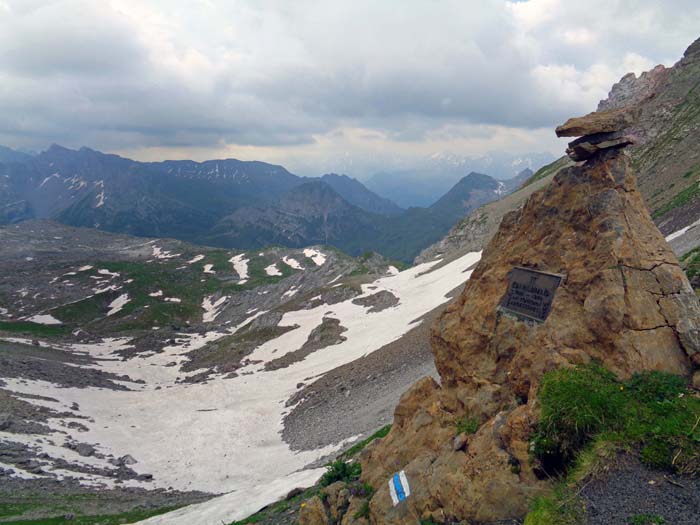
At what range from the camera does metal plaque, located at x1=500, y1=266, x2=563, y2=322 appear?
12.8 m

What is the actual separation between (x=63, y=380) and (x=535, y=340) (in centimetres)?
5616

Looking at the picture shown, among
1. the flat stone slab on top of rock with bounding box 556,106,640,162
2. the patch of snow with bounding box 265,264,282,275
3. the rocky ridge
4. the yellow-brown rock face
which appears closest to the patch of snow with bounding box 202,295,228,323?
the patch of snow with bounding box 265,264,282,275

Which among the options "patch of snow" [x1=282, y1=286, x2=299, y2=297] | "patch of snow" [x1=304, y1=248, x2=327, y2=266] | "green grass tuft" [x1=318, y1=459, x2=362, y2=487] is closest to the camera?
"green grass tuft" [x1=318, y1=459, x2=362, y2=487]

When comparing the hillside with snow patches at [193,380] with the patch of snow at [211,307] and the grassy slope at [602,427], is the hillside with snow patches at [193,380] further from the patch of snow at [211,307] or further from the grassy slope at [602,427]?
the grassy slope at [602,427]

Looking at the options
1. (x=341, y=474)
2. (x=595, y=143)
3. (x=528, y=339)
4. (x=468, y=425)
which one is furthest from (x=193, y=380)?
(x=595, y=143)

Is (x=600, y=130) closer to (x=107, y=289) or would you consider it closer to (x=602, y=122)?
(x=602, y=122)

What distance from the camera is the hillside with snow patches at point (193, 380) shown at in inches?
1153

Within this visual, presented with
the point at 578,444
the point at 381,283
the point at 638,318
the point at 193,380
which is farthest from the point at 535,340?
the point at 381,283

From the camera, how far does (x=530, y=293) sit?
44.1 ft

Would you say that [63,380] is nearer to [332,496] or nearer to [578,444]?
[332,496]

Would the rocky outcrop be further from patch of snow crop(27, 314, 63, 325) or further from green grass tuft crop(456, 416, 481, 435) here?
patch of snow crop(27, 314, 63, 325)

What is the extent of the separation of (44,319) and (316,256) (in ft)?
306

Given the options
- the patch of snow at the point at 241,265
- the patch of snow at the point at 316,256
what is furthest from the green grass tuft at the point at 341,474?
the patch of snow at the point at 316,256

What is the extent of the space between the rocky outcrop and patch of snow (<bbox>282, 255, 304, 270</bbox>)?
150534 mm
